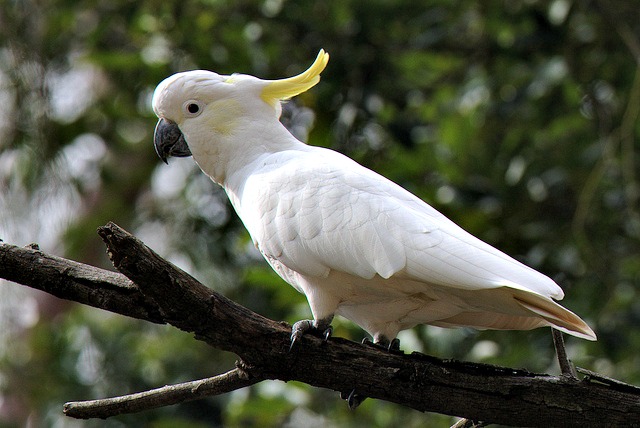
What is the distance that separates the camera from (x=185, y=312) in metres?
1.69

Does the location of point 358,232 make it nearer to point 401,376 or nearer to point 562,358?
point 401,376

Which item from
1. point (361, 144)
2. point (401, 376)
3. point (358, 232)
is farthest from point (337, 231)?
point (361, 144)

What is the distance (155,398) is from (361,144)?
2063 mm

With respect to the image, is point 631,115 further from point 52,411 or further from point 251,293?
point 52,411

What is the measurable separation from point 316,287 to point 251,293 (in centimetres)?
261

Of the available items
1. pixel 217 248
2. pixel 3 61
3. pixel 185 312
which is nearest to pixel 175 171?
pixel 217 248

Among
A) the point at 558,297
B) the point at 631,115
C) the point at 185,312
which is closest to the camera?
the point at 185,312

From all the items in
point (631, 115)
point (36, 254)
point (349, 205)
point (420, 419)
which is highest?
point (631, 115)

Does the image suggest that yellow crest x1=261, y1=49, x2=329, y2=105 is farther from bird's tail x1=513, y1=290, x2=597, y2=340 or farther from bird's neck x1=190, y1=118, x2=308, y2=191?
bird's tail x1=513, y1=290, x2=597, y2=340

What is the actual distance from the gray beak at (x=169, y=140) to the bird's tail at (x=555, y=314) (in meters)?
1.04

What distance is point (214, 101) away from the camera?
237cm

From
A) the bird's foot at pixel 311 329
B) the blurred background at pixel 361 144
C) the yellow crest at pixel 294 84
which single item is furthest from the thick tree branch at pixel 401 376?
the blurred background at pixel 361 144

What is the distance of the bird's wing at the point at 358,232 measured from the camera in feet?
6.24

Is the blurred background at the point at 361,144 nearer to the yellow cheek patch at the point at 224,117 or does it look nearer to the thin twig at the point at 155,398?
the yellow cheek patch at the point at 224,117
